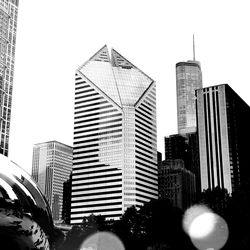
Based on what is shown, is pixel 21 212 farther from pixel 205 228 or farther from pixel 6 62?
pixel 6 62

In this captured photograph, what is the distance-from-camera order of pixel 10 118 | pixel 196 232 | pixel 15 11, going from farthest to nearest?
pixel 15 11 → pixel 10 118 → pixel 196 232

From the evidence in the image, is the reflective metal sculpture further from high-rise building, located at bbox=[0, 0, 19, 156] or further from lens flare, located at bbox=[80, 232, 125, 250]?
high-rise building, located at bbox=[0, 0, 19, 156]

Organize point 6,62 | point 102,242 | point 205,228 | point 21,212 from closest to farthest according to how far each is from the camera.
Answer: point 21,212
point 205,228
point 102,242
point 6,62

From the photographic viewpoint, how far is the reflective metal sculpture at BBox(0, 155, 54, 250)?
201 cm

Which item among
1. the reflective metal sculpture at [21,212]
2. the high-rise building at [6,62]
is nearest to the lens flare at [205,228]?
the reflective metal sculpture at [21,212]

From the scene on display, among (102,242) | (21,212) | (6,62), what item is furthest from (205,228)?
(6,62)

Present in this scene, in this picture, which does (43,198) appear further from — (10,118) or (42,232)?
(10,118)

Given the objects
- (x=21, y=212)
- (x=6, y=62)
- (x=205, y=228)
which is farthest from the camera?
(x=6, y=62)

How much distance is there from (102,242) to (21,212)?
68.0 metres

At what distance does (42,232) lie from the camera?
2.23m

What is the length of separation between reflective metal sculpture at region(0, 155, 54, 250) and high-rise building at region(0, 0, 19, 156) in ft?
481

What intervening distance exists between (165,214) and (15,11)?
135123 millimetres

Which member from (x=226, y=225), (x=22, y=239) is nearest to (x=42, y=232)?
(x=22, y=239)

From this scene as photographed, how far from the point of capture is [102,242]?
224 ft
